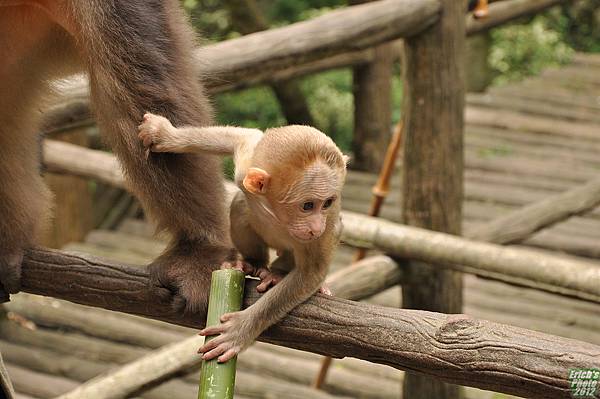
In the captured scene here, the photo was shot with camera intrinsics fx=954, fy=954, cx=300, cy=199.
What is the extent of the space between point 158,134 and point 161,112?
0.11 m

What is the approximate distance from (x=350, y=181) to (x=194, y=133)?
4430mm

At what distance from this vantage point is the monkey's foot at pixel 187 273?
2.39 meters

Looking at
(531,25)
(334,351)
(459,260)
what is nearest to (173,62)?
(334,351)

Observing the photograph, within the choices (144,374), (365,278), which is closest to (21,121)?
(144,374)

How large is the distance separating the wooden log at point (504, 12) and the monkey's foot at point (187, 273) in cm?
354

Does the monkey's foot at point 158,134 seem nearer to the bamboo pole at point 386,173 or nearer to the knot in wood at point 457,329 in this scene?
the knot in wood at point 457,329

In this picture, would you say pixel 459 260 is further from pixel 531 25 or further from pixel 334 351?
pixel 531 25

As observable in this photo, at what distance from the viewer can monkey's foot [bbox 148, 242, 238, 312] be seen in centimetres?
239

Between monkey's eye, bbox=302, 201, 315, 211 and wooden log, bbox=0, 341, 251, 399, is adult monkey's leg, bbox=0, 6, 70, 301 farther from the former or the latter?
wooden log, bbox=0, 341, 251, 399

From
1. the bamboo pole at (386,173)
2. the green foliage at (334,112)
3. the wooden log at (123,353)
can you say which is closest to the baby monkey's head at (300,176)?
the bamboo pole at (386,173)

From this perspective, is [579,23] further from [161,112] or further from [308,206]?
[308,206]

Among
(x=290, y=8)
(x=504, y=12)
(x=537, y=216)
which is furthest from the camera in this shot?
(x=290, y=8)

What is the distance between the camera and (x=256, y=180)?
80.3 inches

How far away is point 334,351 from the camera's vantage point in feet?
7.13
